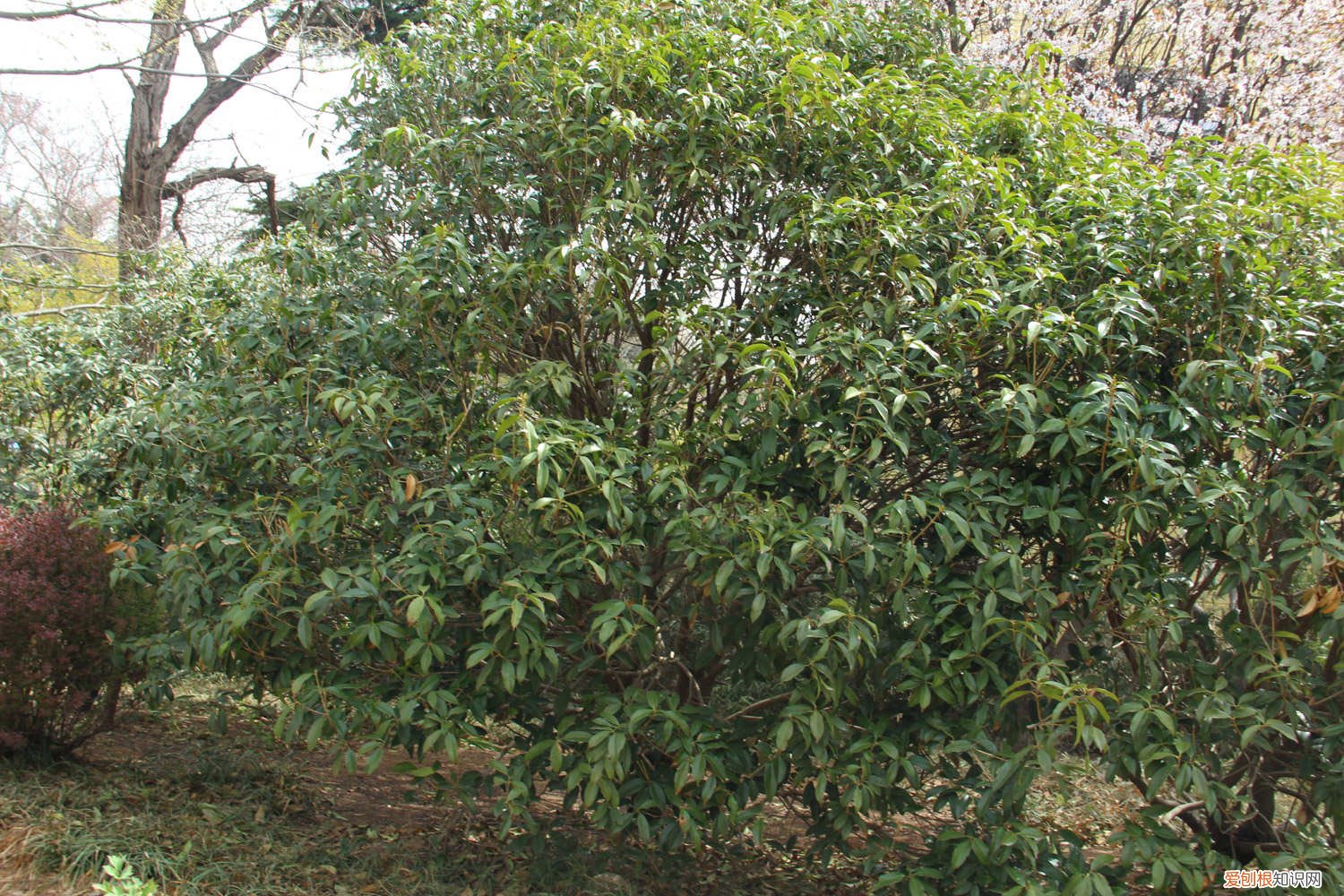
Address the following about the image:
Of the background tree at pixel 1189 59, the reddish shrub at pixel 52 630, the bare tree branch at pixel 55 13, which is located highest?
the background tree at pixel 1189 59

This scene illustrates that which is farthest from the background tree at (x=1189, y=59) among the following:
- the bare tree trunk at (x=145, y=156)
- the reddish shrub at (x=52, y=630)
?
the bare tree trunk at (x=145, y=156)

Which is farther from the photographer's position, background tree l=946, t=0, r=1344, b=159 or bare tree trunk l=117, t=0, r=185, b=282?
bare tree trunk l=117, t=0, r=185, b=282

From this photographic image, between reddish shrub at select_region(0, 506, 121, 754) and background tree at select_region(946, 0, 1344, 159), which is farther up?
background tree at select_region(946, 0, 1344, 159)

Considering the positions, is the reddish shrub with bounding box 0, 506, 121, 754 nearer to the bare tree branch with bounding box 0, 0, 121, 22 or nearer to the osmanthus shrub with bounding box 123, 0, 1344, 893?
the osmanthus shrub with bounding box 123, 0, 1344, 893

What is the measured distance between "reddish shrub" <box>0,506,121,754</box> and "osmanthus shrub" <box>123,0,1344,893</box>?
0.56 metres

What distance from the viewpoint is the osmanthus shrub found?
282 cm

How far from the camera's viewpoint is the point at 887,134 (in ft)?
11.2

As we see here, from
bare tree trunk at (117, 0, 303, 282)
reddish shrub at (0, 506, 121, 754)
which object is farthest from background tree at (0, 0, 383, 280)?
reddish shrub at (0, 506, 121, 754)

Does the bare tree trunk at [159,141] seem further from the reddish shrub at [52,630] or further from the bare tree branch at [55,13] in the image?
the reddish shrub at [52,630]

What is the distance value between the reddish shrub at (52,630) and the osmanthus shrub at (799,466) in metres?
0.56

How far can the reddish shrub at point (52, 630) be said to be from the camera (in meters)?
3.67

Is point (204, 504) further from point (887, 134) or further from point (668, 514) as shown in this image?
point (887, 134)

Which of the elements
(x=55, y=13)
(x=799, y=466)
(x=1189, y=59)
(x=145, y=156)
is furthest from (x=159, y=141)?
(x=799, y=466)

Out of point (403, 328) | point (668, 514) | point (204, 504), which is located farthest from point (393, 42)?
point (668, 514)
